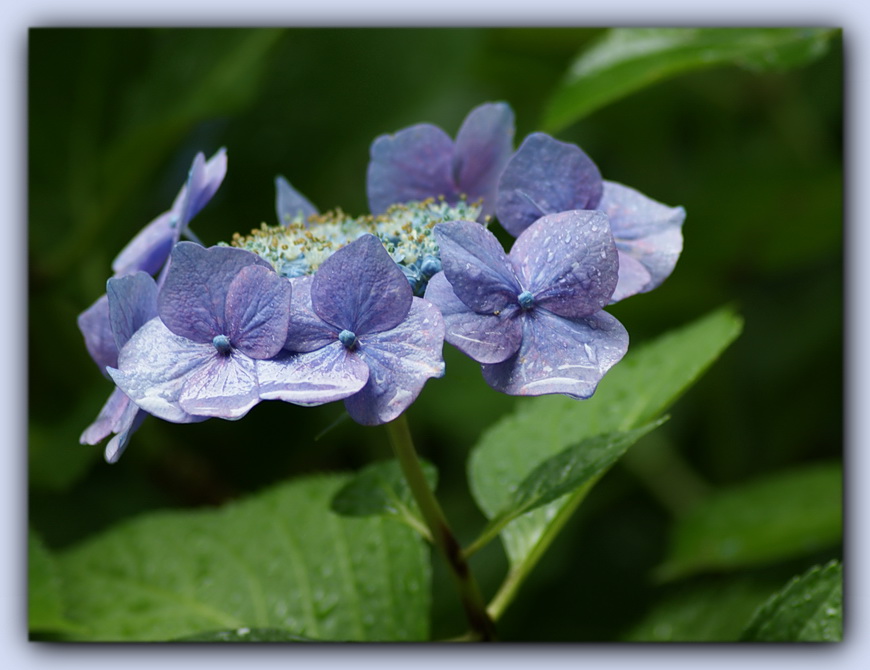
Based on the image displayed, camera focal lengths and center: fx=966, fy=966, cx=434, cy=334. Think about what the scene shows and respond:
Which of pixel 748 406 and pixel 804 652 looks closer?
pixel 804 652

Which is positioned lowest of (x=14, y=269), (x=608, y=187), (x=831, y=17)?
(x=14, y=269)

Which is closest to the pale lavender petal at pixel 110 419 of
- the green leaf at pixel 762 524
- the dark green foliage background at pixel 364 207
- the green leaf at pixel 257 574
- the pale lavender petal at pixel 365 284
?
the pale lavender petal at pixel 365 284

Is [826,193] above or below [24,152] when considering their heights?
below

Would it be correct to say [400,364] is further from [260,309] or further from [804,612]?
[804,612]

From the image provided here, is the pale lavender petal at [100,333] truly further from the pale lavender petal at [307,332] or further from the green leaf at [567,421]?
the green leaf at [567,421]

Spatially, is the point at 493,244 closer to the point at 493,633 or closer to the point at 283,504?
the point at 493,633

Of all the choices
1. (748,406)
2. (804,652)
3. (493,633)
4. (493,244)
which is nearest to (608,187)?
(493,244)

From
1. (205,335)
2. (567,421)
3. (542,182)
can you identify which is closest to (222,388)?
(205,335)
